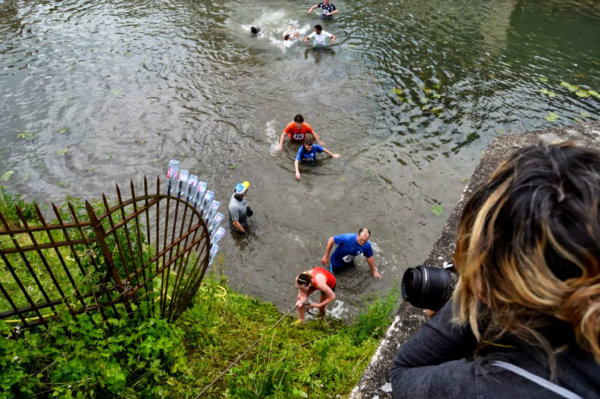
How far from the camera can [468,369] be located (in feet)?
4.00

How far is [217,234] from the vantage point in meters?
5.20

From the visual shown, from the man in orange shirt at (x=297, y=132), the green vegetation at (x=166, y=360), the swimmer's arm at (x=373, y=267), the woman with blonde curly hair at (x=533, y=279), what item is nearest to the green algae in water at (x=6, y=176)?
the green vegetation at (x=166, y=360)

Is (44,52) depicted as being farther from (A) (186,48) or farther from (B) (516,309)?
(B) (516,309)

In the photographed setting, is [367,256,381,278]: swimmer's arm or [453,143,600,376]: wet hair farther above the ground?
[453,143,600,376]: wet hair

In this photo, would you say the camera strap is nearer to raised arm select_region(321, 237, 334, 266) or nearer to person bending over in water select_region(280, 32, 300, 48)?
raised arm select_region(321, 237, 334, 266)

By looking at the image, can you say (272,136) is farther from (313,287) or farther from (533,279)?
(533,279)

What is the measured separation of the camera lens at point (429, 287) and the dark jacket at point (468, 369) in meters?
0.57

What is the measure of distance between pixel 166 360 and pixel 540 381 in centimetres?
311

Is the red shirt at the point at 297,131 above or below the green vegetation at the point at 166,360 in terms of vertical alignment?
below

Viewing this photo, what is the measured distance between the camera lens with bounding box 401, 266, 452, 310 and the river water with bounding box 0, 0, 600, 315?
438 cm

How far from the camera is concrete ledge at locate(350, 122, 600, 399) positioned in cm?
245

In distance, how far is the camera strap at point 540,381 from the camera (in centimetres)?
103

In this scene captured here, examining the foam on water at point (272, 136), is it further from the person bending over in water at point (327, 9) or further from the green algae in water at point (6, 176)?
the person bending over in water at point (327, 9)

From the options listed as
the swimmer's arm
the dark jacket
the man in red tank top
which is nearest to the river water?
the swimmer's arm
